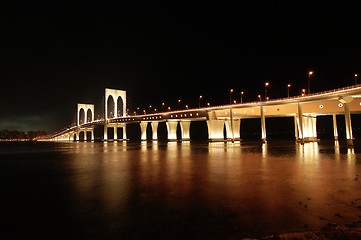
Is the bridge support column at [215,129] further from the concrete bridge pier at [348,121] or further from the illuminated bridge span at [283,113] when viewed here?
the concrete bridge pier at [348,121]

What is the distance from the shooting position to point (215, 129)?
8138 centimetres

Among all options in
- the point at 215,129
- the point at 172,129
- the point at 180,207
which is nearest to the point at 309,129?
the point at 215,129

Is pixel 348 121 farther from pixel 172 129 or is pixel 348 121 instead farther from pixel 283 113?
pixel 172 129

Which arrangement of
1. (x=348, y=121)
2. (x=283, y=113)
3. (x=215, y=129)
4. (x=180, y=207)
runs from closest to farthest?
(x=180, y=207), (x=348, y=121), (x=283, y=113), (x=215, y=129)

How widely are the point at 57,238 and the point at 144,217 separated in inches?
91.0

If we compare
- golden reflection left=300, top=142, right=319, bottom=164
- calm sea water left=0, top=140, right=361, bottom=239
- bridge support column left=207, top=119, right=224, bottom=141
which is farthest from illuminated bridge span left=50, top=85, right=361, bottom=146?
calm sea water left=0, top=140, right=361, bottom=239

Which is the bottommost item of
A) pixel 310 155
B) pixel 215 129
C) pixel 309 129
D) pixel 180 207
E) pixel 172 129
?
pixel 310 155

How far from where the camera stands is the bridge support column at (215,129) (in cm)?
8012

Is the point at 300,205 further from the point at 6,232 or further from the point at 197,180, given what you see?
the point at 6,232

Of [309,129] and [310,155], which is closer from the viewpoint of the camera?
[310,155]

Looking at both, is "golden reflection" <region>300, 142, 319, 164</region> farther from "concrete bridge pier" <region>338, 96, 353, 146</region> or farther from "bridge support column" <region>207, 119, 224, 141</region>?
"bridge support column" <region>207, 119, 224, 141</region>

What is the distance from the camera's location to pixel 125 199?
10102 mm

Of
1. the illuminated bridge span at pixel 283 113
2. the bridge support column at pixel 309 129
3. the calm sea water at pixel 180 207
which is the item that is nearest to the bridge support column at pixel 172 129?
the illuminated bridge span at pixel 283 113

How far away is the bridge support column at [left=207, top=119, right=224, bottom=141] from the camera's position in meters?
80.1
